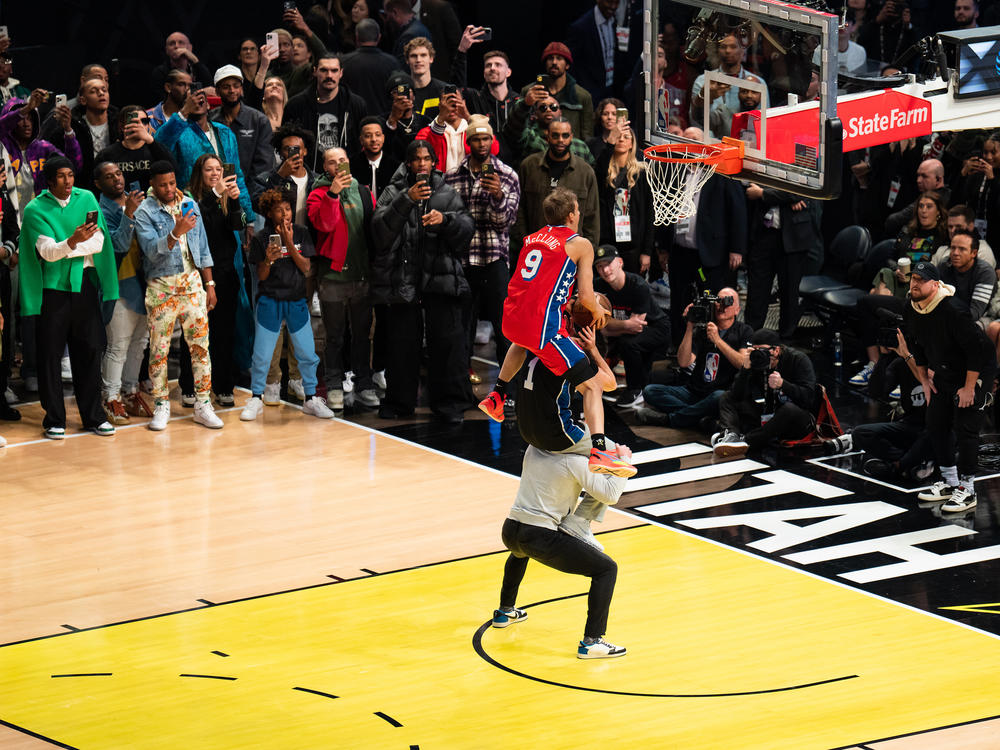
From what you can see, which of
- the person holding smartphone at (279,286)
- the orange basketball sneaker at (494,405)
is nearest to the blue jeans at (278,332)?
the person holding smartphone at (279,286)

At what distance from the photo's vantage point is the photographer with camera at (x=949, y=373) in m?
10.7

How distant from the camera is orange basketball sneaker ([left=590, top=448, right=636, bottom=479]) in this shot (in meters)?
8.41

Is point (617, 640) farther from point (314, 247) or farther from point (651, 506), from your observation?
point (314, 247)

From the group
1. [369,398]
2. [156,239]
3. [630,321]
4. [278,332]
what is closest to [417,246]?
[278,332]

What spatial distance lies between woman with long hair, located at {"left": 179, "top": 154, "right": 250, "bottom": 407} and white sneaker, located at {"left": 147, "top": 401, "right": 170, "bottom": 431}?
1.88 feet

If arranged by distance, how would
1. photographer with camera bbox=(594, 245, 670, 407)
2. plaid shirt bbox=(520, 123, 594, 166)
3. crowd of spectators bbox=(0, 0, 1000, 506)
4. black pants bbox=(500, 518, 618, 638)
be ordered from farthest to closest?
plaid shirt bbox=(520, 123, 594, 166) → photographer with camera bbox=(594, 245, 670, 407) → crowd of spectators bbox=(0, 0, 1000, 506) → black pants bbox=(500, 518, 618, 638)

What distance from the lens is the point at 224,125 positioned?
13.5 meters

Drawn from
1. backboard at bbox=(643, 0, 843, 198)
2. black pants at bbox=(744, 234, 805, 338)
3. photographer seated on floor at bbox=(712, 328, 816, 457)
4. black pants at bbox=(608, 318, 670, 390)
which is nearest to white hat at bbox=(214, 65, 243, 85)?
black pants at bbox=(608, 318, 670, 390)

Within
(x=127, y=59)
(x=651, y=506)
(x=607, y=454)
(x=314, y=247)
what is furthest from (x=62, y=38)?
(x=607, y=454)

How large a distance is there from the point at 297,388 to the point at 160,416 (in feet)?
4.04

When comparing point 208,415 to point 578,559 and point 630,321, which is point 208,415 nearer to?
point 630,321

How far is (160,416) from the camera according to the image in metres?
12.8

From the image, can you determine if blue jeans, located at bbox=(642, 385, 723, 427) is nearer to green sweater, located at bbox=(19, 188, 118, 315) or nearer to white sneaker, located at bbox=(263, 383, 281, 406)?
white sneaker, located at bbox=(263, 383, 281, 406)

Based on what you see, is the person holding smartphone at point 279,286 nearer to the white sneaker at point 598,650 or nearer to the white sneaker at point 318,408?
the white sneaker at point 318,408
